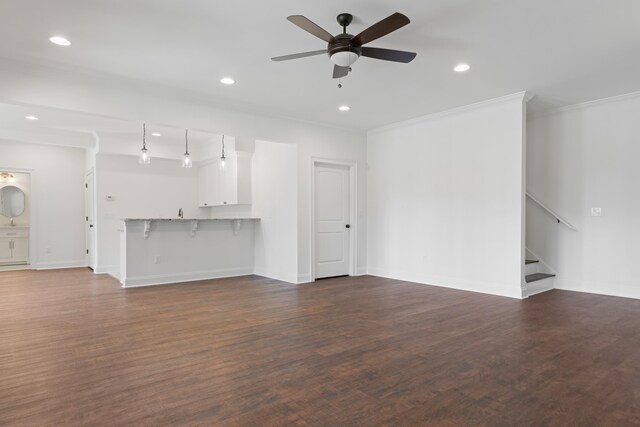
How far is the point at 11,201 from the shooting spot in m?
8.48

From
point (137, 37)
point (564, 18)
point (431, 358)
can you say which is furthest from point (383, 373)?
point (137, 37)

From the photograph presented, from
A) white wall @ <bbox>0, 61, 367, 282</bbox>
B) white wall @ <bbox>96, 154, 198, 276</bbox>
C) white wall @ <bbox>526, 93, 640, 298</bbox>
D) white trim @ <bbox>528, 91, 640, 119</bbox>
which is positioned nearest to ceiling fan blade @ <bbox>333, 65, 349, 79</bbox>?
white wall @ <bbox>0, 61, 367, 282</bbox>

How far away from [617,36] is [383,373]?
139 inches

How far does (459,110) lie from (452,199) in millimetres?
1330

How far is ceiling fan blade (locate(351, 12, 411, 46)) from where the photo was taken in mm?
2561

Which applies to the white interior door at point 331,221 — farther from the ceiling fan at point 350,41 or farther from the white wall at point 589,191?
the ceiling fan at point 350,41

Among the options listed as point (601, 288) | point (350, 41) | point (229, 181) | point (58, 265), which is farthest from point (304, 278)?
point (58, 265)

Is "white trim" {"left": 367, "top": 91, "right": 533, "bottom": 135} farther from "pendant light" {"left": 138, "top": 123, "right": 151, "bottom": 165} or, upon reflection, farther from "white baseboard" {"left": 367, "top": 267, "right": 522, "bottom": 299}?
"pendant light" {"left": 138, "top": 123, "right": 151, "bottom": 165}

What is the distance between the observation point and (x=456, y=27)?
10.6ft

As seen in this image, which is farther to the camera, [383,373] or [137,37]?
[137,37]

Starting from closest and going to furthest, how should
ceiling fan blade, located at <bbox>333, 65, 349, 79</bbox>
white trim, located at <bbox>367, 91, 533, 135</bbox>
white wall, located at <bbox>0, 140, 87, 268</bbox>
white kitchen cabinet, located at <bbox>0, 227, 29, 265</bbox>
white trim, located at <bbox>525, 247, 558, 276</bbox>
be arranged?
ceiling fan blade, located at <bbox>333, 65, 349, 79</bbox> < white trim, located at <bbox>367, 91, 533, 135</bbox> < white trim, located at <bbox>525, 247, 558, 276</bbox> < white wall, located at <bbox>0, 140, 87, 268</bbox> < white kitchen cabinet, located at <bbox>0, 227, 29, 265</bbox>

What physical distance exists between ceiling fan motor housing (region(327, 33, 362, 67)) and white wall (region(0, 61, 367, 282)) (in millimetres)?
2619

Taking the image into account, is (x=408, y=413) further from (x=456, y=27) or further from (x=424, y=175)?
(x=424, y=175)

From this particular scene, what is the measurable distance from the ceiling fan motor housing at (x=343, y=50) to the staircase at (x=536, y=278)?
393 cm
